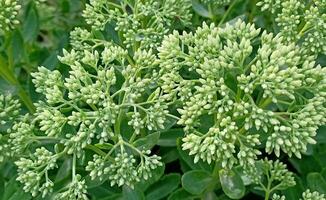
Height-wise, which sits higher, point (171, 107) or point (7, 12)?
point (7, 12)

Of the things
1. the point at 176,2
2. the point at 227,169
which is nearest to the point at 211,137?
the point at 227,169

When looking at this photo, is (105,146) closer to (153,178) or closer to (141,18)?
(153,178)

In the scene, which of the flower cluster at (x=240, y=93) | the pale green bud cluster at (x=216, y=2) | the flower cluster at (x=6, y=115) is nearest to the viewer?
the flower cluster at (x=240, y=93)

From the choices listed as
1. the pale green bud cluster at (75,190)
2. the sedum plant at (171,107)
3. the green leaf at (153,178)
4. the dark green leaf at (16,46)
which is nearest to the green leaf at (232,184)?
the sedum plant at (171,107)

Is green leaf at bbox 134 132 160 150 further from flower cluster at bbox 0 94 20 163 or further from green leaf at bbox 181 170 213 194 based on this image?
flower cluster at bbox 0 94 20 163

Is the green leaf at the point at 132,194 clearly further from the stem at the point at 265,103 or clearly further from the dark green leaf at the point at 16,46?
the dark green leaf at the point at 16,46

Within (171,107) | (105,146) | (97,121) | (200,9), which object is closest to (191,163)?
(171,107)

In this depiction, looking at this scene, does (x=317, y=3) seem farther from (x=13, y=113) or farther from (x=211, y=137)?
(x=13, y=113)
